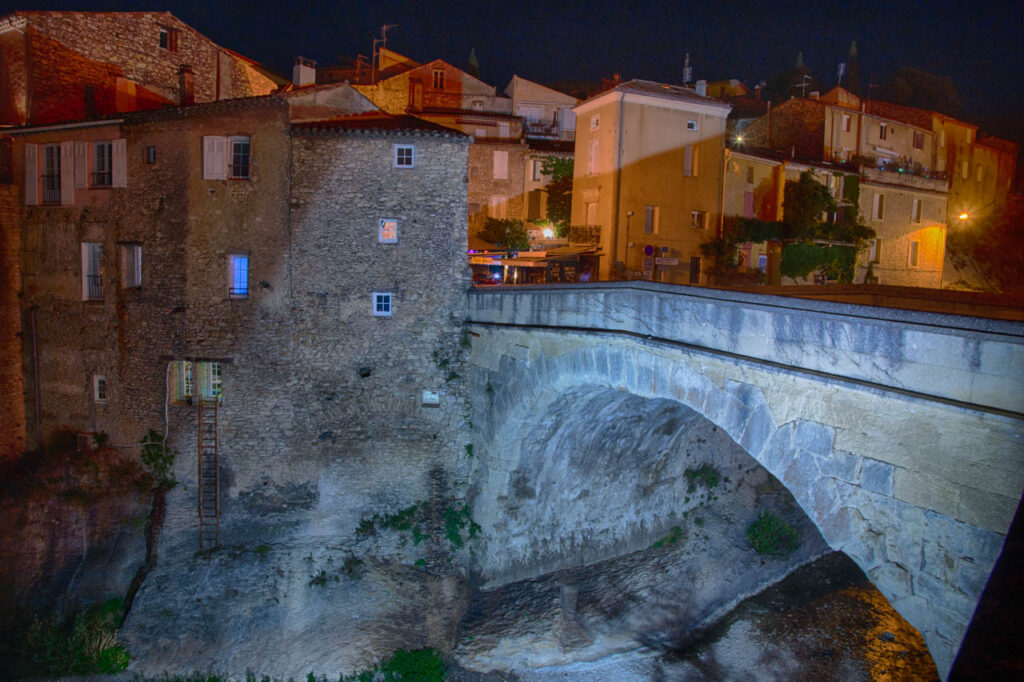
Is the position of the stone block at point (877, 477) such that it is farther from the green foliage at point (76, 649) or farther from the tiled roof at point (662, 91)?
the tiled roof at point (662, 91)

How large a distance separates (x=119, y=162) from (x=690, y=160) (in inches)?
826

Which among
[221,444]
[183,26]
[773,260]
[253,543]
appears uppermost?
[183,26]

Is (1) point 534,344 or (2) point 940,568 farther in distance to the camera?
(1) point 534,344

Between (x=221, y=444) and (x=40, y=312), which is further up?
(x=40, y=312)

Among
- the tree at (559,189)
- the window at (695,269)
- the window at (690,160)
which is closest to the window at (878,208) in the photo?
the window at (695,269)

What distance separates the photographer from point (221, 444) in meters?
18.0

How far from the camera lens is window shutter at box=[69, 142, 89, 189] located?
1934cm

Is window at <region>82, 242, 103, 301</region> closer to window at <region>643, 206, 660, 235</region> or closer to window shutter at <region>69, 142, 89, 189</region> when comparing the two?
window shutter at <region>69, 142, 89, 189</region>

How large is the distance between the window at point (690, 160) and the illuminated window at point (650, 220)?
2176mm

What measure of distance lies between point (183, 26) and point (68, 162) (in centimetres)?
775

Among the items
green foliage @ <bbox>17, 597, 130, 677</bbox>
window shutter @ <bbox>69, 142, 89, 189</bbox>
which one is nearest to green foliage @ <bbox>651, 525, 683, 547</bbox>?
green foliage @ <bbox>17, 597, 130, 677</bbox>

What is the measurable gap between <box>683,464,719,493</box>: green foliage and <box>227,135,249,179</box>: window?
14.9m

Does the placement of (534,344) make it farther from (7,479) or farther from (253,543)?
(7,479)

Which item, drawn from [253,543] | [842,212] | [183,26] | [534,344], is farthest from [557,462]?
[842,212]
